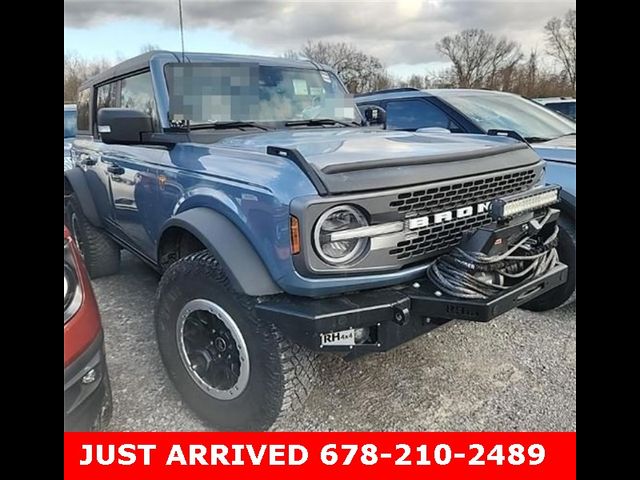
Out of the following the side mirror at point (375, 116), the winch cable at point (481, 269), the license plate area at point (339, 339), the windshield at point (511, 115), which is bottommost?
the license plate area at point (339, 339)

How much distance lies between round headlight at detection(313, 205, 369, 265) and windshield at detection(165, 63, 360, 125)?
138 cm

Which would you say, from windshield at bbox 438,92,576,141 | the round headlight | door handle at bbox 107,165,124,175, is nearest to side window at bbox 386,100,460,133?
windshield at bbox 438,92,576,141

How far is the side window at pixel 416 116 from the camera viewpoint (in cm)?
510

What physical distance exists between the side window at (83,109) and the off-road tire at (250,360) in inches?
114

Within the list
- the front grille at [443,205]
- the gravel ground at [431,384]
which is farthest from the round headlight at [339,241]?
the gravel ground at [431,384]

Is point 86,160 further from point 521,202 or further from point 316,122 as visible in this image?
point 521,202

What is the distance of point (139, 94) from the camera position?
3.61 metres

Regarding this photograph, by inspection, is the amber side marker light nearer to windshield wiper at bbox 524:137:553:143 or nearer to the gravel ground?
the gravel ground

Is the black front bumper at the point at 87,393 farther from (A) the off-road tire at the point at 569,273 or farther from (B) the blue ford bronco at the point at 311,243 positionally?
(A) the off-road tire at the point at 569,273

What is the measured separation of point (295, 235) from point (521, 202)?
1.06 meters

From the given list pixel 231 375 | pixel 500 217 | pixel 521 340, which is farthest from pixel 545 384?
pixel 231 375

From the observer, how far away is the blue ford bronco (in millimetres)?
2131

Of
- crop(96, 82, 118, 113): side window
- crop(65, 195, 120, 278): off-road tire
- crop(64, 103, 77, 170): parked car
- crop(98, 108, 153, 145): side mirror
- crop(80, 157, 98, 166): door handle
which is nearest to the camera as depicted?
crop(98, 108, 153, 145): side mirror

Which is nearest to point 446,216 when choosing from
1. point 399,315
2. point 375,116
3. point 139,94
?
point 399,315
